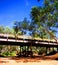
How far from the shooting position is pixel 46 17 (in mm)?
23531

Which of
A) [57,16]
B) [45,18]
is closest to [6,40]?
[45,18]

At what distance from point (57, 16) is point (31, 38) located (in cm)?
841

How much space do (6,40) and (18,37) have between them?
2.64 meters

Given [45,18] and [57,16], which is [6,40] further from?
[57,16]

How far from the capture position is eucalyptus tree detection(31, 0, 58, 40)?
2272 cm

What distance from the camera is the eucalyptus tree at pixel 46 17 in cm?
2272

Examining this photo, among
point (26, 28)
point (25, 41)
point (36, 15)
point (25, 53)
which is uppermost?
point (36, 15)

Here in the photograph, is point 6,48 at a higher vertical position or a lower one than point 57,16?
lower

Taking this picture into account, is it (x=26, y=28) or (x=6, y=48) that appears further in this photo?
(x=6, y=48)

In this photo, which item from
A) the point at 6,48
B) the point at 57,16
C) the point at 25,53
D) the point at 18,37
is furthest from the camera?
the point at 6,48

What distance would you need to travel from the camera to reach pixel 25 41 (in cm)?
2844

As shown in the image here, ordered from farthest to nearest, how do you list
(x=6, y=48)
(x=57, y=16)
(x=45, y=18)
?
1. (x=6, y=48)
2. (x=45, y=18)
3. (x=57, y=16)

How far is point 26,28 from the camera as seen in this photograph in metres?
26.4

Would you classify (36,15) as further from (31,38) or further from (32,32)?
(31,38)
